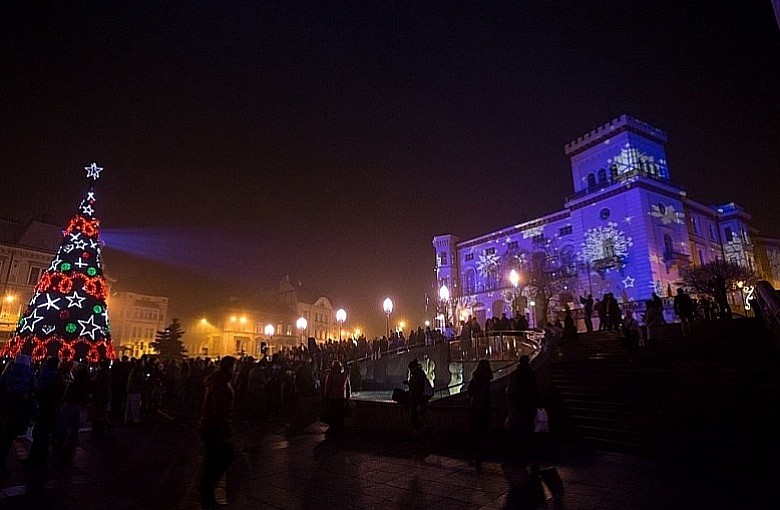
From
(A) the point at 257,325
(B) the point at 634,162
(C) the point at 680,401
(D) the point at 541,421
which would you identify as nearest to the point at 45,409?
(D) the point at 541,421

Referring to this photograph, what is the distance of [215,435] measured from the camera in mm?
5734

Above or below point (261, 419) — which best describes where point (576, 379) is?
above

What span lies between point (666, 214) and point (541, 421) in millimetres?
34859

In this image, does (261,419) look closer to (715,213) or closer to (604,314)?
(604,314)

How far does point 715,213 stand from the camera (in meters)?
43.6

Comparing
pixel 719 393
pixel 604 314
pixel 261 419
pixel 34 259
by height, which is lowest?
pixel 261 419

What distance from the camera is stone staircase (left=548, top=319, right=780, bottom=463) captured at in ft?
26.3

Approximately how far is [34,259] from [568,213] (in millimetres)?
57718

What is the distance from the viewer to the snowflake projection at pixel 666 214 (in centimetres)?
3616

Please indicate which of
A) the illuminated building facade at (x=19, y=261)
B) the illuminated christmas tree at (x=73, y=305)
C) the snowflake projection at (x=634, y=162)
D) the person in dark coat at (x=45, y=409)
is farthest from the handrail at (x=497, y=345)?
the illuminated building facade at (x=19, y=261)

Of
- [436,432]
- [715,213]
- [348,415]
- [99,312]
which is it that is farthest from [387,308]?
[715,213]

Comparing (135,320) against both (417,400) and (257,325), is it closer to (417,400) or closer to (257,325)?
(257,325)

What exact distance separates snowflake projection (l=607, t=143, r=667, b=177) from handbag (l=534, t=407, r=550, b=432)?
3522cm

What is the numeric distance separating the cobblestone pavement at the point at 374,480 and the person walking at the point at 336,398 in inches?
56.2
